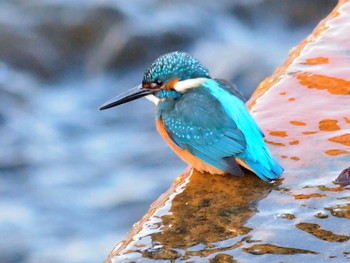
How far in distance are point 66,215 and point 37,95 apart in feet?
6.54

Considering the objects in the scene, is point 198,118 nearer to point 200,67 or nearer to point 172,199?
point 200,67

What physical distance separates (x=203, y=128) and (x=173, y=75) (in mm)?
323

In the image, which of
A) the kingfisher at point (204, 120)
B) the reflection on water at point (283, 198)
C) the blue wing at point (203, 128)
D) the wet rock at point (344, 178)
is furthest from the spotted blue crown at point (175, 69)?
the wet rock at point (344, 178)

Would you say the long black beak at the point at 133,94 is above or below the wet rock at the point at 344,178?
above

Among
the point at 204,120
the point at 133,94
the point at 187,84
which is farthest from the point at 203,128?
the point at 133,94

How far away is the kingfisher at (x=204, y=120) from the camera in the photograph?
3064mm

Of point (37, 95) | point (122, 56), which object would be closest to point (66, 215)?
point (37, 95)

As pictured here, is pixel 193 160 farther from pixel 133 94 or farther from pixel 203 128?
pixel 133 94

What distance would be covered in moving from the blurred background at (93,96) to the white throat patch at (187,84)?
2.59m

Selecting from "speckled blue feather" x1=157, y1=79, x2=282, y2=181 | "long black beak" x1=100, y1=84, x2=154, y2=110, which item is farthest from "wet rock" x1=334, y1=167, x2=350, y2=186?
"long black beak" x1=100, y1=84, x2=154, y2=110

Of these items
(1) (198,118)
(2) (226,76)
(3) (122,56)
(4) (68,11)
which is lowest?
(1) (198,118)

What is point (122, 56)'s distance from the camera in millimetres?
8344

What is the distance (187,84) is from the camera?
3428mm

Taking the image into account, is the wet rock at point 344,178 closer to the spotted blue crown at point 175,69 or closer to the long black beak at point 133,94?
the spotted blue crown at point 175,69
